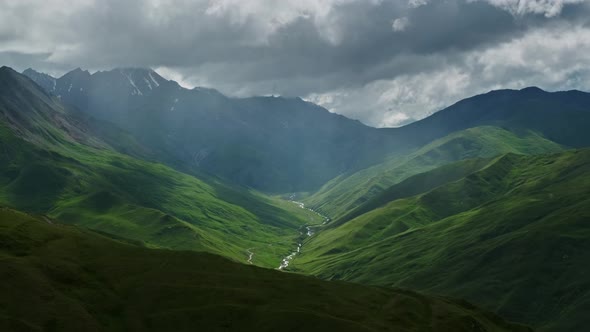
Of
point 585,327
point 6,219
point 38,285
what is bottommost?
point 585,327

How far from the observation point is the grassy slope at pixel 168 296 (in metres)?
121

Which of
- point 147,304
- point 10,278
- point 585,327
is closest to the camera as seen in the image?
point 10,278

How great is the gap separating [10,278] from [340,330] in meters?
73.6

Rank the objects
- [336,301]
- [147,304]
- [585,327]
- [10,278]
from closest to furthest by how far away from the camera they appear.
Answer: [10,278]
[147,304]
[336,301]
[585,327]

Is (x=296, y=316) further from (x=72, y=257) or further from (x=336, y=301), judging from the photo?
(x=72, y=257)

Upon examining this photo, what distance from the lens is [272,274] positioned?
166 meters

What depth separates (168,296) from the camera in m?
137

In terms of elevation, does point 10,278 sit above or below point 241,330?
above

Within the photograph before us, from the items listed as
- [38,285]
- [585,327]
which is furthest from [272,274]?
[585,327]

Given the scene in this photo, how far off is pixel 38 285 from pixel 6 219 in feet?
157

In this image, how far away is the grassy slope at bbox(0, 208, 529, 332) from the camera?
12138cm

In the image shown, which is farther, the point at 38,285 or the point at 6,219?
the point at 6,219

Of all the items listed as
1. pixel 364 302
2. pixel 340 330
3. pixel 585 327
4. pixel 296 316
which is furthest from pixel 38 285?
pixel 585 327

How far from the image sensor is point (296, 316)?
130 m
